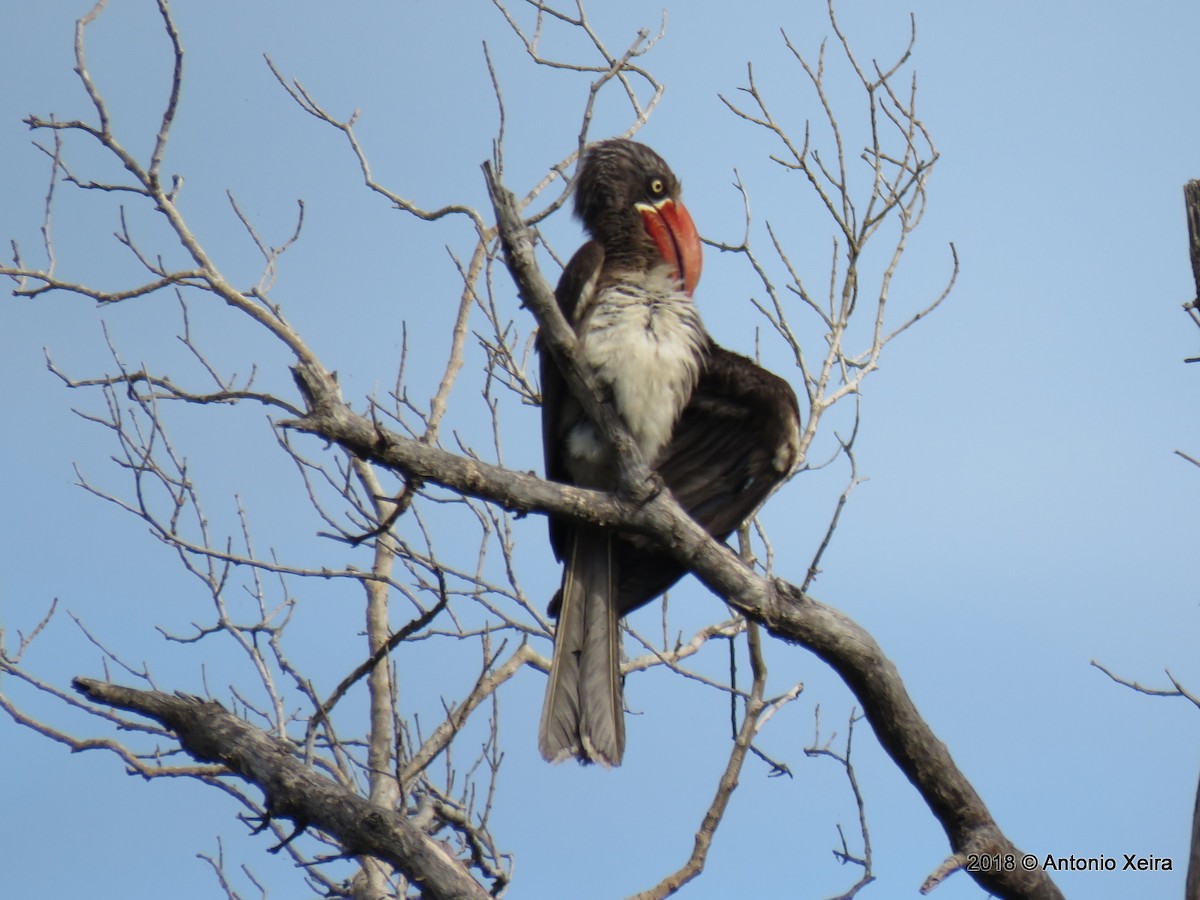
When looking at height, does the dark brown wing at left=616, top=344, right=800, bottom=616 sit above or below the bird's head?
below

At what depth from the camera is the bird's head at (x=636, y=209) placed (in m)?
4.64

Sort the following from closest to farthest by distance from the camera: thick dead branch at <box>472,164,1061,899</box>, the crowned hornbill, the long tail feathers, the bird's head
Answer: thick dead branch at <box>472,164,1061,899</box>
the long tail feathers
the crowned hornbill
the bird's head

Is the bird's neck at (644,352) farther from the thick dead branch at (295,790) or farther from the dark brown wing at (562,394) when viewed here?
the thick dead branch at (295,790)

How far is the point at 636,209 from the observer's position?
4.77m

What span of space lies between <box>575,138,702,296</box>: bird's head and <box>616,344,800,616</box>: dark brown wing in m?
0.43

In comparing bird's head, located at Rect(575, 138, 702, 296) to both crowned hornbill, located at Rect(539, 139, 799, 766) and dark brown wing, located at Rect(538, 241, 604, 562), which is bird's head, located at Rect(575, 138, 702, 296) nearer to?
crowned hornbill, located at Rect(539, 139, 799, 766)

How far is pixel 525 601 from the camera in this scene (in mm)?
5543

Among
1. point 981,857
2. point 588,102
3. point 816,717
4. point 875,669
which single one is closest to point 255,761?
point 875,669

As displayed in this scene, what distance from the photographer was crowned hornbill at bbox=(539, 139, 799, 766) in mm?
4121

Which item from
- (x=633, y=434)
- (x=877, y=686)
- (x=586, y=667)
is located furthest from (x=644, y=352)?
(x=877, y=686)

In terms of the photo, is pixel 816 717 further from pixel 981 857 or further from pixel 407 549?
pixel 981 857

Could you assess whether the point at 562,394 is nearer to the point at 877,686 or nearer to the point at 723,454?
the point at 723,454

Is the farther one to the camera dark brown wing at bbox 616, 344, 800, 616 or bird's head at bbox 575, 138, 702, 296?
bird's head at bbox 575, 138, 702, 296

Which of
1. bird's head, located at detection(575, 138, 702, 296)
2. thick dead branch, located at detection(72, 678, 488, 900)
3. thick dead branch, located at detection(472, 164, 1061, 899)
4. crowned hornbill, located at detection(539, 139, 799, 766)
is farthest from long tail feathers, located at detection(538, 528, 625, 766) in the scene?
bird's head, located at detection(575, 138, 702, 296)
